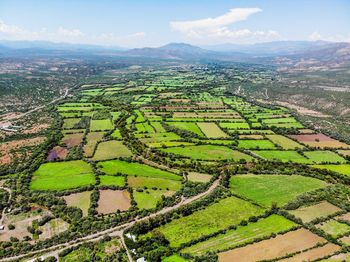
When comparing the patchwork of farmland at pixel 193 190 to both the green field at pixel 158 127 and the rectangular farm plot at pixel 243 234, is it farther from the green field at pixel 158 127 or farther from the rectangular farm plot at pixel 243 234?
the rectangular farm plot at pixel 243 234

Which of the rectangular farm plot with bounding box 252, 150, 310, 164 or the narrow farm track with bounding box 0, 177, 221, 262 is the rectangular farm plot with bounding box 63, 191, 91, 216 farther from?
the rectangular farm plot with bounding box 252, 150, 310, 164

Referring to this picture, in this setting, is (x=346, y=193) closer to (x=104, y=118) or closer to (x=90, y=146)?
(x=90, y=146)

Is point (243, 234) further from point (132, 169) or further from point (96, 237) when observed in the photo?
point (132, 169)

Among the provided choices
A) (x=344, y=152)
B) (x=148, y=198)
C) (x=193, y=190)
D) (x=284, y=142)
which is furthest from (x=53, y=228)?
(x=344, y=152)

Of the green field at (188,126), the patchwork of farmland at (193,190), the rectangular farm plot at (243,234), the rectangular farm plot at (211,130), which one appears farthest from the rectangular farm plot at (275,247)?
the green field at (188,126)

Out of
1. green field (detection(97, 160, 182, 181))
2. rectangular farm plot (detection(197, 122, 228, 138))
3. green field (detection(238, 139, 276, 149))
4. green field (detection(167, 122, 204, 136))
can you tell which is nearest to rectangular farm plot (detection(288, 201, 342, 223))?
green field (detection(97, 160, 182, 181))
